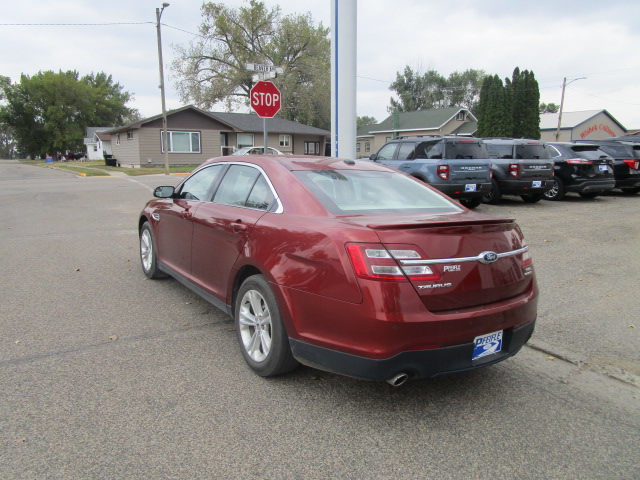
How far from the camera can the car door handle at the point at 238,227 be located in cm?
358

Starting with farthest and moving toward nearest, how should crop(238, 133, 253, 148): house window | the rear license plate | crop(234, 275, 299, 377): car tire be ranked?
crop(238, 133, 253, 148): house window → crop(234, 275, 299, 377): car tire → the rear license plate

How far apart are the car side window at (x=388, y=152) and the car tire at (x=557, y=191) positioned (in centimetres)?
485

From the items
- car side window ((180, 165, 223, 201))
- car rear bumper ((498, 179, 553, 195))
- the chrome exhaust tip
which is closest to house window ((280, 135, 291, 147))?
car rear bumper ((498, 179, 553, 195))

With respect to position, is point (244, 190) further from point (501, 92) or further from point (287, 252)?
point (501, 92)

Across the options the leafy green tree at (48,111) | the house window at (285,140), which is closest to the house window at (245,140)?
the house window at (285,140)

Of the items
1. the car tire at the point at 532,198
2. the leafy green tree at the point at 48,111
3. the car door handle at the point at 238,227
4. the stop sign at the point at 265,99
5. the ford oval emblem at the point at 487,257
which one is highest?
the leafy green tree at the point at 48,111

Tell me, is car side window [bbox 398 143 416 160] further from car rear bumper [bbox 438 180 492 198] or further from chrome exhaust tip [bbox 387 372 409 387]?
chrome exhaust tip [bbox 387 372 409 387]

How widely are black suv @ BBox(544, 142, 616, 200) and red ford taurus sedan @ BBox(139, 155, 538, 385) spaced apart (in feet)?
35.8

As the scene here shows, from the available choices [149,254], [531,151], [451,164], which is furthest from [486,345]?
[531,151]

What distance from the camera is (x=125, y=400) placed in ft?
9.95

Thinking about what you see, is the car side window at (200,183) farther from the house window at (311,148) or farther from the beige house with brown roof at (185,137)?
the house window at (311,148)

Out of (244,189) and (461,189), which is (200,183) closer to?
(244,189)

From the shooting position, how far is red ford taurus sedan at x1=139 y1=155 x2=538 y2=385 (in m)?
2.63

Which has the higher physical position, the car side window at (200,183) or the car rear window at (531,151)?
the car rear window at (531,151)
